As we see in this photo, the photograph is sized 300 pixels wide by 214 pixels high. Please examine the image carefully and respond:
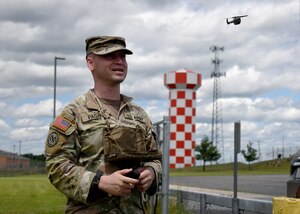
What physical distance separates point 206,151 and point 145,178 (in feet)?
156

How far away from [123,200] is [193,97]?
122ft

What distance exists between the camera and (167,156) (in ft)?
24.1

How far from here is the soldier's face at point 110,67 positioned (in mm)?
3096

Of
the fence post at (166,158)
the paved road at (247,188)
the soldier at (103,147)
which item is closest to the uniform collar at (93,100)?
the soldier at (103,147)

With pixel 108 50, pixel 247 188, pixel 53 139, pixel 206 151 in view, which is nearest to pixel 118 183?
pixel 53 139

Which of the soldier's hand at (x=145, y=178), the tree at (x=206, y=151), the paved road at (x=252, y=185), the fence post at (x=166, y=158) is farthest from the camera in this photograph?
the tree at (x=206, y=151)

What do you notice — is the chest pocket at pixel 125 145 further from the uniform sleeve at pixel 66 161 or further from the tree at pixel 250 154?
the tree at pixel 250 154

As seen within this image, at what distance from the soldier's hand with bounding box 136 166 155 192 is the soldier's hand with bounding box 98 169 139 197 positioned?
0.20 feet

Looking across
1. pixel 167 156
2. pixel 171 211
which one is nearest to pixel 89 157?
pixel 167 156

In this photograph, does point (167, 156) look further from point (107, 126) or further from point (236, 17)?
point (107, 126)

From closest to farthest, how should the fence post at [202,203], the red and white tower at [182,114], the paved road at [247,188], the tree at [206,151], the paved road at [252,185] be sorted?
the fence post at [202,203], the paved road at [247,188], the paved road at [252,185], the red and white tower at [182,114], the tree at [206,151]

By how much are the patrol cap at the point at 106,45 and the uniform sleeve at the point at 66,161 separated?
1.22 ft

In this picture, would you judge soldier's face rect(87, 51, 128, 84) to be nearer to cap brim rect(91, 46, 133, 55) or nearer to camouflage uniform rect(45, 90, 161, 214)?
cap brim rect(91, 46, 133, 55)

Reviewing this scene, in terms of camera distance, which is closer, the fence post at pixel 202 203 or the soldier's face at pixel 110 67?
the soldier's face at pixel 110 67
